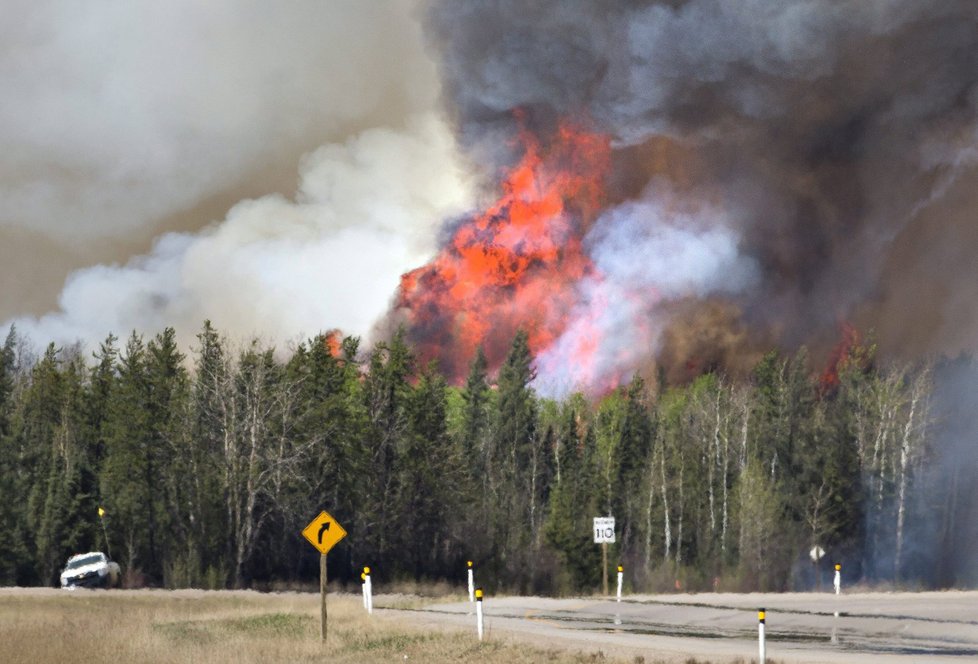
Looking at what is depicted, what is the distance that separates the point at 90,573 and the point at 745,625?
130ft

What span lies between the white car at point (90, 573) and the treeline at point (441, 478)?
5441 mm

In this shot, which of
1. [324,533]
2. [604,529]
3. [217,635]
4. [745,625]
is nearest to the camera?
[324,533]

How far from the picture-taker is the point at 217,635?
34.8 m

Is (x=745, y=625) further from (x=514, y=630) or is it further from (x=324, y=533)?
(x=324, y=533)

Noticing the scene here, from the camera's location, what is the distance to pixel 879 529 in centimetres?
8525

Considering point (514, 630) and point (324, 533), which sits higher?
point (324, 533)

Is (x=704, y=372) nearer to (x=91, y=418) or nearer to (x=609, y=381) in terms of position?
(x=609, y=381)

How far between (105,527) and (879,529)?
51051 mm

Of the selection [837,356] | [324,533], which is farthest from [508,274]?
[324,533]

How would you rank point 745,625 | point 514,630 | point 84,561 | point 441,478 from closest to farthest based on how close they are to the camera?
point 514,630 < point 745,625 < point 84,561 < point 441,478

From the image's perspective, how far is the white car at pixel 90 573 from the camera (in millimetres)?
62875

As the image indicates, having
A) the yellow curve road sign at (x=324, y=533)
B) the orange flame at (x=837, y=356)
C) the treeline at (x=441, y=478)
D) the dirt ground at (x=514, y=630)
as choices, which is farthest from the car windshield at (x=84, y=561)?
the orange flame at (x=837, y=356)

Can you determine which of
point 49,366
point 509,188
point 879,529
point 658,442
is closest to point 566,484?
point 658,442

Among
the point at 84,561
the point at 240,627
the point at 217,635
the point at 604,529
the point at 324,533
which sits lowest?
the point at 240,627
